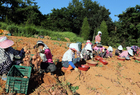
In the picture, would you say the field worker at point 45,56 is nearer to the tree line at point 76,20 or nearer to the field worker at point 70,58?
the field worker at point 70,58

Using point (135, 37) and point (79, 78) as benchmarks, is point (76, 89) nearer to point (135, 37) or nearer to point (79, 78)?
point (79, 78)

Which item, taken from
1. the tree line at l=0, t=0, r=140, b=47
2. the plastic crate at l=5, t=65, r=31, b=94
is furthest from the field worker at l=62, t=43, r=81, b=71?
the tree line at l=0, t=0, r=140, b=47

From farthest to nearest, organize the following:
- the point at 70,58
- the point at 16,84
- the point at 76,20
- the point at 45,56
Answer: the point at 76,20, the point at 70,58, the point at 45,56, the point at 16,84

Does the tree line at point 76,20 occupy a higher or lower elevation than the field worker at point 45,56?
higher

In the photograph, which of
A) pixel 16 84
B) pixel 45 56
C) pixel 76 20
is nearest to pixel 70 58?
pixel 45 56

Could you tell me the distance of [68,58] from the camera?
11.9ft

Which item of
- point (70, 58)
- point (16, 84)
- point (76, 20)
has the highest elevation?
point (76, 20)

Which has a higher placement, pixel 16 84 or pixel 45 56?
pixel 45 56

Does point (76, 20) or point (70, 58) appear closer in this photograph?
point (70, 58)

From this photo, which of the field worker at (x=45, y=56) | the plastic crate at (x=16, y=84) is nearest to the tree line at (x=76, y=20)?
the field worker at (x=45, y=56)

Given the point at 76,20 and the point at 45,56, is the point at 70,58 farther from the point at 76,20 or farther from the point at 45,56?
the point at 76,20

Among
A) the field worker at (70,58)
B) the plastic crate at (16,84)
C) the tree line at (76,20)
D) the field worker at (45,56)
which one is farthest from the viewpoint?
the tree line at (76,20)

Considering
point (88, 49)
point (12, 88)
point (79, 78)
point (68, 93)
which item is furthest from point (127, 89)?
point (12, 88)

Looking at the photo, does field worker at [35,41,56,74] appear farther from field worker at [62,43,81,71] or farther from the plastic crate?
the plastic crate
